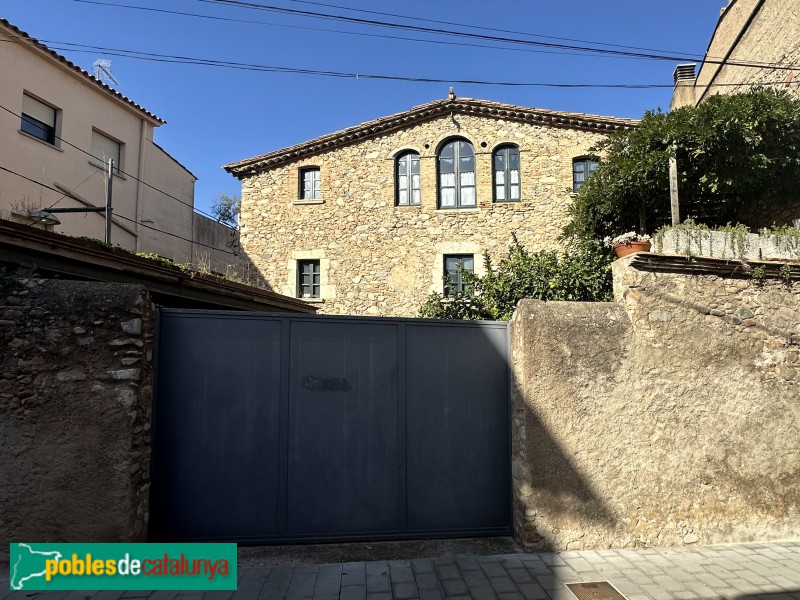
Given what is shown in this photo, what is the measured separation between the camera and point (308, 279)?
44.5 feet

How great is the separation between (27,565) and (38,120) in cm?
1125

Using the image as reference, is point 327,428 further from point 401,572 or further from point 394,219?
point 394,219

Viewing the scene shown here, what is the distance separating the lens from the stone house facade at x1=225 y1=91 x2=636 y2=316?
42.4 feet

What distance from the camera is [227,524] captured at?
4.10 m

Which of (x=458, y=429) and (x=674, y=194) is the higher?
(x=674, y=194)

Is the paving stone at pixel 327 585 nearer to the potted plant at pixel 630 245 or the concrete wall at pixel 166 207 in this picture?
the potted plant at pixel 630 245

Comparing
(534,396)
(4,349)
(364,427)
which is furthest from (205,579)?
(534,396)

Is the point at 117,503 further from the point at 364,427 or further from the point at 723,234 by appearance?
the point at 723,234

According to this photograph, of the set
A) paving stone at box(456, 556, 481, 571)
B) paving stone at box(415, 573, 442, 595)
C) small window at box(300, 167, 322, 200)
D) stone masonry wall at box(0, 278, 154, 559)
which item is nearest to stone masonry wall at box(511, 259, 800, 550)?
paving stone at box(456, 556, 481, 571)

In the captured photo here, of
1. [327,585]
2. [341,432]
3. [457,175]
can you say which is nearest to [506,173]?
Answer: [457,175]

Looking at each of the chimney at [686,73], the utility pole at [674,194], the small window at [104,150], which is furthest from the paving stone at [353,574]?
the chimney at [686,73]

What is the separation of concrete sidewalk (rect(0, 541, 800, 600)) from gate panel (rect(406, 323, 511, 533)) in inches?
19.3

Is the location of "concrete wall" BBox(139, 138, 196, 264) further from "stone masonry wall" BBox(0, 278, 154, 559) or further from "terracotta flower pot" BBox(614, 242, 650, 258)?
"terracotta flower pot" BBox(614, 242, 650, 258)

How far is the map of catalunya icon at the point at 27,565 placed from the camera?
339cm
